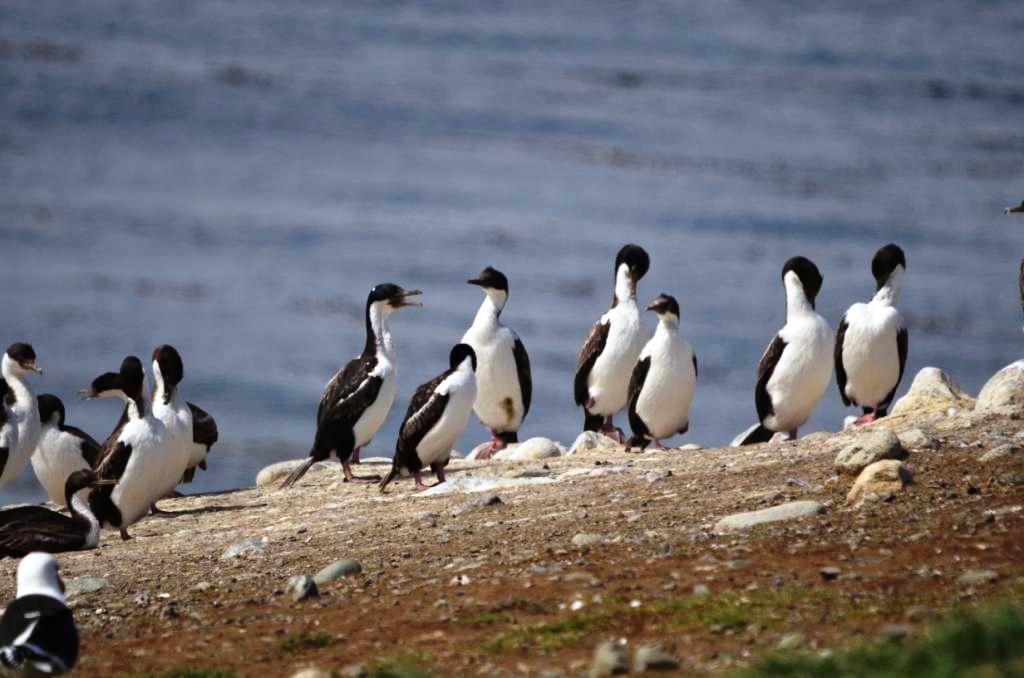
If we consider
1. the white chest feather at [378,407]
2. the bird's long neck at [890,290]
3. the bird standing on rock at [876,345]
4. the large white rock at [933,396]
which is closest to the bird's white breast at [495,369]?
the white chest feather at [378,407]

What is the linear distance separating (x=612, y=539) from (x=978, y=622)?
11.9 ft

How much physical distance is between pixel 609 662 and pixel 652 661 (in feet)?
0.55

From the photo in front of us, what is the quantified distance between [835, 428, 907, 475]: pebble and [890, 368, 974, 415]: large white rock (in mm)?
3164

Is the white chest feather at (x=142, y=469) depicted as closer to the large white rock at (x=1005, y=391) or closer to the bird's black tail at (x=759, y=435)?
the bird's black tail at (x=759, y=435)

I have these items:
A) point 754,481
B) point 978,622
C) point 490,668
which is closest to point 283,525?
point 754,481

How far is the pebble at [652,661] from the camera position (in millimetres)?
7551

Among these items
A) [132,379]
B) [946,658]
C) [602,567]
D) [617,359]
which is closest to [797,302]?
[617,359]

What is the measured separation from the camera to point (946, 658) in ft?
21.0

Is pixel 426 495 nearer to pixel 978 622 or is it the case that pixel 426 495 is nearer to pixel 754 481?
pixel 754 481

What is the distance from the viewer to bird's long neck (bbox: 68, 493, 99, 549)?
1309 centimetres

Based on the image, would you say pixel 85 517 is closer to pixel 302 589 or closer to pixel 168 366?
pixel 168 366

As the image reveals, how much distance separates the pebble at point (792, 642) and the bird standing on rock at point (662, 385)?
26.1ft

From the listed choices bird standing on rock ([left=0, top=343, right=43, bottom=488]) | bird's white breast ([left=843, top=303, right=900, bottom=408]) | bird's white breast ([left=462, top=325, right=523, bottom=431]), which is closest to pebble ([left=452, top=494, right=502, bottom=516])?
bird's white breast ([left=843, top=303, right=900, bottom=408])

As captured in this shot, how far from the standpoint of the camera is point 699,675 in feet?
24.5
